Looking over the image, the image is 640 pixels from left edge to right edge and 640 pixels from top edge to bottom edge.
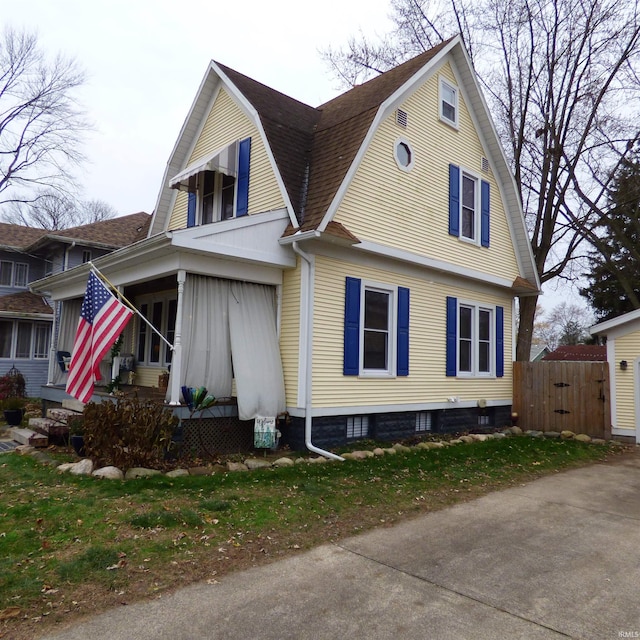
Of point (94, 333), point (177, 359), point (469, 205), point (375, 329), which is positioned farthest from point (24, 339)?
point (469, 205)

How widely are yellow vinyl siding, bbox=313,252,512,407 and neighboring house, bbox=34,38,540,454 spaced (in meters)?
0.04

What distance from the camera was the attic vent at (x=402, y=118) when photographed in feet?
34.7

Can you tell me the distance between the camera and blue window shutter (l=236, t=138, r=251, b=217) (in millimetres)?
10547

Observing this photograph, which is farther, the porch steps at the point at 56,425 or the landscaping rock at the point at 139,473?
the porch steps at the point at 56,425

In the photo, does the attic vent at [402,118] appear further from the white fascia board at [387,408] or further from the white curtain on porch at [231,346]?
the white fascia board at [387,408]

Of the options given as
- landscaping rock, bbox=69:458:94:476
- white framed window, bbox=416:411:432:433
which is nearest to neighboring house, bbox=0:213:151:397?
white framed window, bbox=416:411:432:433

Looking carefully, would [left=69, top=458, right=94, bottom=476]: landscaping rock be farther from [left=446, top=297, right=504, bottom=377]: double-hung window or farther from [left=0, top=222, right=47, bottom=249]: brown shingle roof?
[left=0, top=222, right=47, bottom=249]: brown shingle roof

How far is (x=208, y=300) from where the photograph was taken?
866cm

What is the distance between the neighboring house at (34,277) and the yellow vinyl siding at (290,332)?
1202 cm

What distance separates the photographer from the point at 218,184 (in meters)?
11.5

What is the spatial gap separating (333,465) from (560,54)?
16038 mm

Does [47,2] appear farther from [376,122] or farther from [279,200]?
[376,122]

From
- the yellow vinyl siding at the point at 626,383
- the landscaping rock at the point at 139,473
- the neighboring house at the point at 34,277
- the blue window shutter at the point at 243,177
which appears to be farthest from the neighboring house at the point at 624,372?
the neighboring house at the point at 34,277

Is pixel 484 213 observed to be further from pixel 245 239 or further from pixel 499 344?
pixel 245 239
